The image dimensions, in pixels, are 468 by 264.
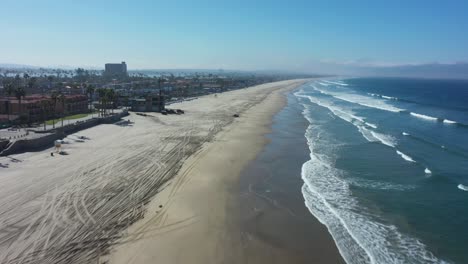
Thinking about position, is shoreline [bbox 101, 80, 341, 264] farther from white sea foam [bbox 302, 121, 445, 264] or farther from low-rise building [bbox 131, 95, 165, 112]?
low-rise building [bbox 131, 95, 165, 112]

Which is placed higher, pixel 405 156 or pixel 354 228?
pixel 405 156

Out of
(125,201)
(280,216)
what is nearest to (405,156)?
(280,216)

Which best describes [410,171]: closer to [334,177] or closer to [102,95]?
[334,177]

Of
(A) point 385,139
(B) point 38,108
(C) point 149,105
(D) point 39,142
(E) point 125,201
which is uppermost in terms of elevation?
(B) point 38,108

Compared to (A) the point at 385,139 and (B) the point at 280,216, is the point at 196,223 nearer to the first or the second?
(B) the point at 280,216

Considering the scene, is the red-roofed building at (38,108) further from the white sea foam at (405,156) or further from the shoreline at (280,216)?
the white sea foam at (405,156)

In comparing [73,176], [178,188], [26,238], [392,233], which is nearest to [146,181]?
[178,188]

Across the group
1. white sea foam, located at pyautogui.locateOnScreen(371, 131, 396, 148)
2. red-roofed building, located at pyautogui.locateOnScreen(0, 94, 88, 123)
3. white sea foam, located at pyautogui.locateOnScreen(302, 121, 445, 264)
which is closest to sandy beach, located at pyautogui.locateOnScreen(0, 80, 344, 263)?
white sea foam, located at pyautogui.locateOnScreen(302, 121, 445, 264)
